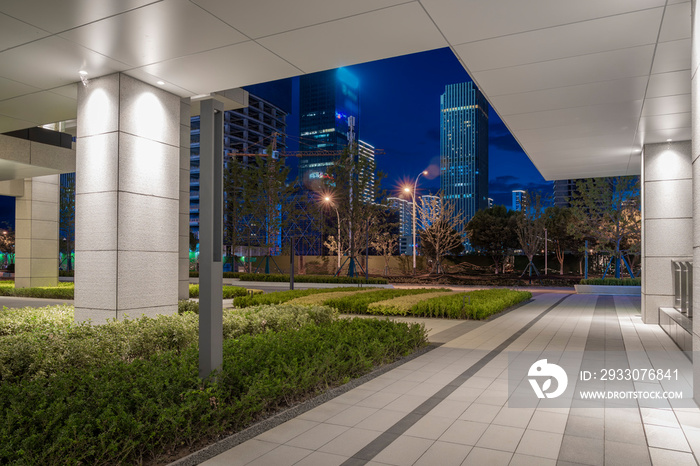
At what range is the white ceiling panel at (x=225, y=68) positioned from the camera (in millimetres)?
6609

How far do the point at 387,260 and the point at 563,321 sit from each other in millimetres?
25367

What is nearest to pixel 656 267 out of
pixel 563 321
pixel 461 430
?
pixel 563 321

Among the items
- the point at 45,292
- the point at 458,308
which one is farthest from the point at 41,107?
the point at 45,292

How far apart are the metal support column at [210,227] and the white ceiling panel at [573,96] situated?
18.2ft

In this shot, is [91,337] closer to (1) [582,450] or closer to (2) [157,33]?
(2) [157,33]

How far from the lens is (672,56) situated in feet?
21.4

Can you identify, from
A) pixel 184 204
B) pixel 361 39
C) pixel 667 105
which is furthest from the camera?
pixel 184 204

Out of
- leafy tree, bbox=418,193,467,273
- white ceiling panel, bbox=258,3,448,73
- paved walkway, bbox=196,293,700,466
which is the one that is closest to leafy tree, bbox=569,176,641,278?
leafy tree, bbox=418,193,467,273

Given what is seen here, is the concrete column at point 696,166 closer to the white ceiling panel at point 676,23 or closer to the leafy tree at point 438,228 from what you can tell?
the white ceiling panel at point 676,23

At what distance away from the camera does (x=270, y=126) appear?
11450 centimetres

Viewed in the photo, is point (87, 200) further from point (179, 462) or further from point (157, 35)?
point (179, 462)

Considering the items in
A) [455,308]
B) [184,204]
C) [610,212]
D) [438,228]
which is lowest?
[455,308]

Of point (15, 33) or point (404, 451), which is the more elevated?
point (15, 33)

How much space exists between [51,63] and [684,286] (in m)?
11.6
